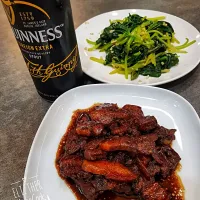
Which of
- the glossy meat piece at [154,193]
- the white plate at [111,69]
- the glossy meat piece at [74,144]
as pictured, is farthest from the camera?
the white plate at [111,69]

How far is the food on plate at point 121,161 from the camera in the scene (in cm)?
97

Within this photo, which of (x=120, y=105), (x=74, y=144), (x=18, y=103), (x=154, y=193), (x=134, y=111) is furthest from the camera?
(x=18, y=103)

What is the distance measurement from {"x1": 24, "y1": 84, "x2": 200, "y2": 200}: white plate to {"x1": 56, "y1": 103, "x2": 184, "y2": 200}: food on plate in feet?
0.15

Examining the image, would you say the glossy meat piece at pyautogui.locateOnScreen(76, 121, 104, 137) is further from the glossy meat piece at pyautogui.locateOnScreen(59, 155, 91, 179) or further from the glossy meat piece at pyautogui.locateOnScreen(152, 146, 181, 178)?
the glossy meat piece at pyautogui.locateOnScreen(152, 146, 181, 178)

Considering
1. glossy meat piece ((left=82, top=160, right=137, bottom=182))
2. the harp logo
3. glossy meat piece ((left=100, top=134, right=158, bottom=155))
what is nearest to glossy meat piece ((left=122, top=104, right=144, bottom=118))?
glossy meat piece ((left=100, top=134, right=158, bottom=155))

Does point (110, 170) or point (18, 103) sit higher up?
point (110, 170)

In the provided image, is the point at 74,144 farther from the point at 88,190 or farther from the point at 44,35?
the point at 44,35

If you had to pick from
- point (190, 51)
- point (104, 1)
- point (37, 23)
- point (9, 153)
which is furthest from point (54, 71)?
point (104, 1)

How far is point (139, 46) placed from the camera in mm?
1647

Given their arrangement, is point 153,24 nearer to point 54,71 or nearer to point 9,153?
point 54,71
